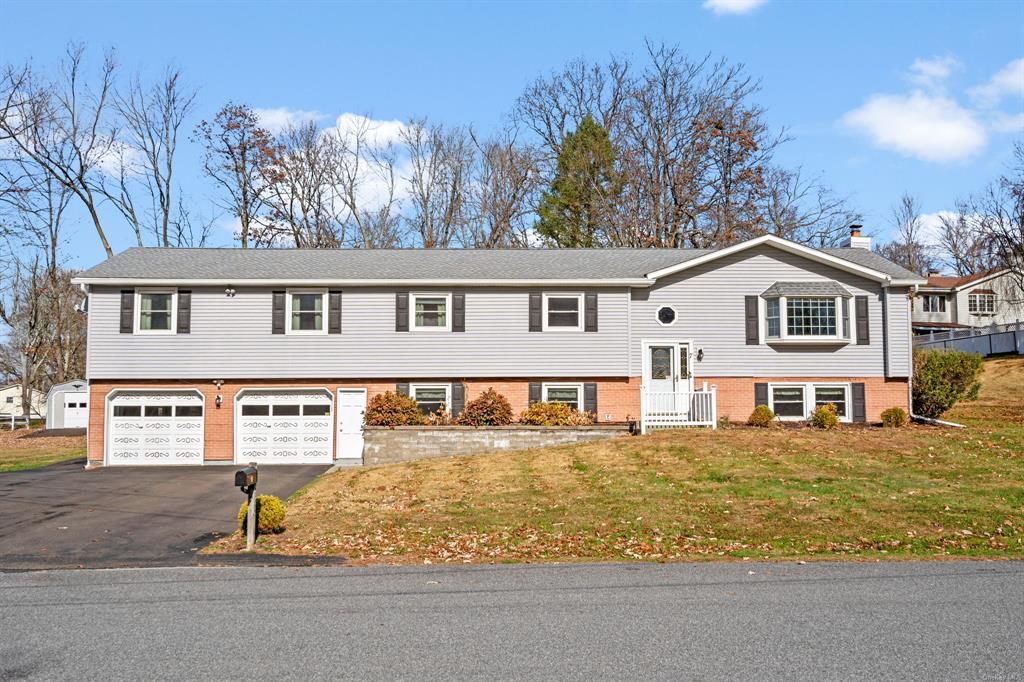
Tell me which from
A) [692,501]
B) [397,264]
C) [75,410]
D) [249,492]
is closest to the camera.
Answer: [249,492]

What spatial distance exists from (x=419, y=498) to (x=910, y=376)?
17034 mm

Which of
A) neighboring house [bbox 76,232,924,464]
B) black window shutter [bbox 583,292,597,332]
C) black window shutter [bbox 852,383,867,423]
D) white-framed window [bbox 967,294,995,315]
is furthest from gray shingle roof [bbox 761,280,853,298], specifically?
white-framed window [bbox 967,294,995,315]

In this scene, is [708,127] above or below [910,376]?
above

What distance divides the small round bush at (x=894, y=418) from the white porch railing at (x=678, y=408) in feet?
16.8

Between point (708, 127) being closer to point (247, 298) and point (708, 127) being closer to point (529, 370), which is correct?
point (529, 370)

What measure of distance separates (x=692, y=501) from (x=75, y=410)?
132ft

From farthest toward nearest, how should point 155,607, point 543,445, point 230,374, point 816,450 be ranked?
point 230,374
point 543,445
point 816,450
point 155,607

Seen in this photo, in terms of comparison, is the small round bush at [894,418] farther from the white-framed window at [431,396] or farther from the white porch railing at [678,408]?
the white-framed window at [431,396]

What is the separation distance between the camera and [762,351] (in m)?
26.2

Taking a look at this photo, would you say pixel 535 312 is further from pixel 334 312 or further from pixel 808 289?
pixel 808 289

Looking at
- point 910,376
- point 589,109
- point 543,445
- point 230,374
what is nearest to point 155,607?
point 543,445

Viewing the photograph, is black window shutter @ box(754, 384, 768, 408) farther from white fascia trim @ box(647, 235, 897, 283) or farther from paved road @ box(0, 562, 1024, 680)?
paved road @ box(0, 562, 1024, 680)

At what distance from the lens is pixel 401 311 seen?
2597 cm

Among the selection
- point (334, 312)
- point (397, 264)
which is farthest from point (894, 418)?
point (334, 312)
